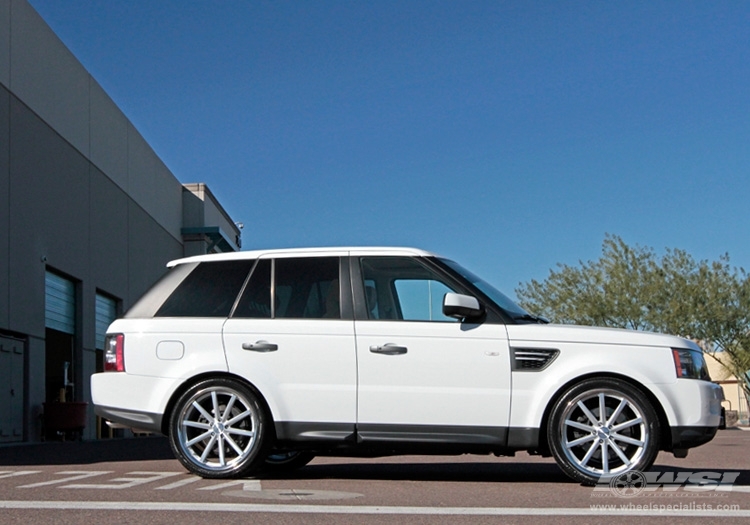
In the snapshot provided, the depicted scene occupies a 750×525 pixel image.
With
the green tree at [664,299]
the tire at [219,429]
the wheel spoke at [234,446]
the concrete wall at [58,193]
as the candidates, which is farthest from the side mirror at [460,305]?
the green tree at [664,299]

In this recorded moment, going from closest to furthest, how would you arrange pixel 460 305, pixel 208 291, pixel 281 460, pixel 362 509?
pixel 362 509 < pixel 460 305 < pixel 208 291 < pixel 281 460

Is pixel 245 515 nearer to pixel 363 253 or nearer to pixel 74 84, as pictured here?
pixel 363 253

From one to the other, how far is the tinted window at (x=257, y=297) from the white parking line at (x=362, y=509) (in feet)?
6.85

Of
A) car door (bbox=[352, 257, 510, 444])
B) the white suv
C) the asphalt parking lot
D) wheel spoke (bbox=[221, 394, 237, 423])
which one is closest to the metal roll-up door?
the asphalt parking lot

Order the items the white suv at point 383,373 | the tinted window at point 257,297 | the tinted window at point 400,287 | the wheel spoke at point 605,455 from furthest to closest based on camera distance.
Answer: the tinted window at point 257,297 < the tinted window at point 400,287 < the white suv at point 383,373 < the wheel spoke at point 605,455

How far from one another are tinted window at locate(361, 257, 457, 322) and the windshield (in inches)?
6.9

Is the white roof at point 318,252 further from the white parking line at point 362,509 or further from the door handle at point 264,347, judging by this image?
the white parking line at point 362,509

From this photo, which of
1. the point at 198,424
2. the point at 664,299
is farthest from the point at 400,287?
the point at 664,299

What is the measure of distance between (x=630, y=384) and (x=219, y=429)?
3010 millimetres

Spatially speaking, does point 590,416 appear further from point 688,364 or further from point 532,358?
point 688,364

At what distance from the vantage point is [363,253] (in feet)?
28.0

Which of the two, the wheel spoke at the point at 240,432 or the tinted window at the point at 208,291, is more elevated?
the tinted window at the point at 208,291

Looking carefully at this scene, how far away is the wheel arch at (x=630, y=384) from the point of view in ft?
25.6

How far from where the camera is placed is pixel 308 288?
27.8 feet
